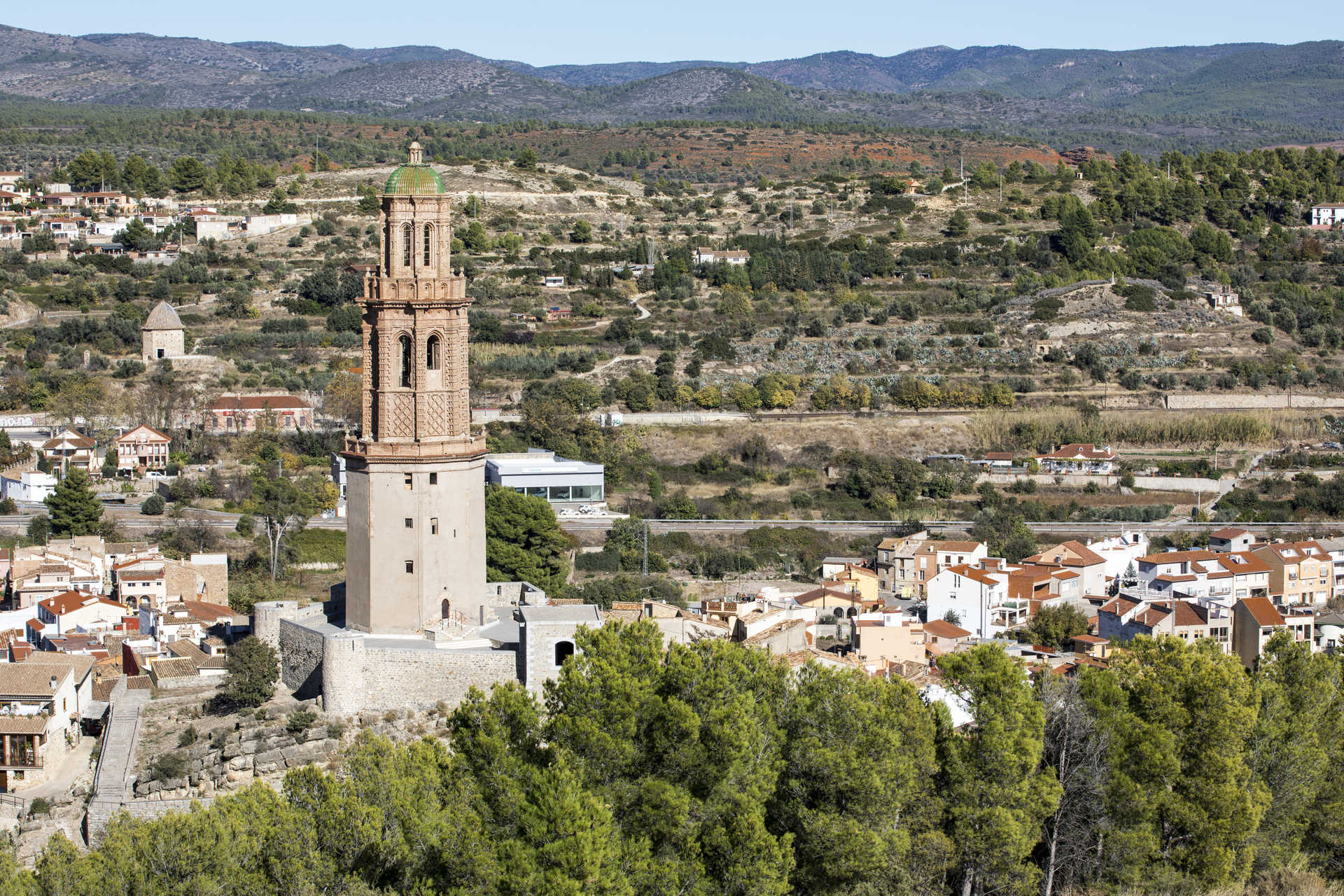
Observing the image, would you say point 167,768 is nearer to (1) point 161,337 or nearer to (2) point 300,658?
(2) point 300,658

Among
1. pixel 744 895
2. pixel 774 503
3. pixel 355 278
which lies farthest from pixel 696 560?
pixel 355 278

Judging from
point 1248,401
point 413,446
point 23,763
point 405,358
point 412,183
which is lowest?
point 23,763

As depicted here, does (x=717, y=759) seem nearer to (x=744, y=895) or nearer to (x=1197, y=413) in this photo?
(x=744, y=895)

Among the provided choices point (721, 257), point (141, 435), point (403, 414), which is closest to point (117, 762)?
point (403, 414)

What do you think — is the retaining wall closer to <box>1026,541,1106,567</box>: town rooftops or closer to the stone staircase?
<box>1026,541,1106,567</box>: town rooftops

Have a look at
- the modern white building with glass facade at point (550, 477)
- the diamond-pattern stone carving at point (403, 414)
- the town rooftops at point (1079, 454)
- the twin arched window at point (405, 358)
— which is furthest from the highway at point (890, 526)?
the diamond-pattern stone carving at point (403, 414)

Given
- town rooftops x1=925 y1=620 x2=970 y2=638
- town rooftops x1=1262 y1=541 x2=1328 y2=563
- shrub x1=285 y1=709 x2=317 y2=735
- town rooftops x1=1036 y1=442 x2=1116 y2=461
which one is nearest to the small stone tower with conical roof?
town rooftops x1=1036 y1=442 x2=1116 y2=461

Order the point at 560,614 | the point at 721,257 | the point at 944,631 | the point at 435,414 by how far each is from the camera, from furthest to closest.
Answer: the point at 721,257
the point at 944,631
the point at 435,414
the point at 560,614
